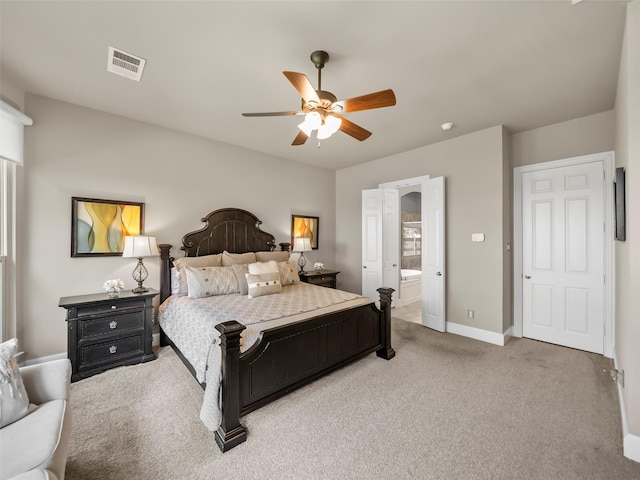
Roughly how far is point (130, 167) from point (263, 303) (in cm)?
236

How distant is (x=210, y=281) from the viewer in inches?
129

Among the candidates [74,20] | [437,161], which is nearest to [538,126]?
[437,161]

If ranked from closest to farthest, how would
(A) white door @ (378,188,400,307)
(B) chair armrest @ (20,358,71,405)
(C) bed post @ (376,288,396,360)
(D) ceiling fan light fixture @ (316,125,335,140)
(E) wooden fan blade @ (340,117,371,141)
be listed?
(B) chair armrest @ (20,358,71,405) → (D) ceiling fan light fixture @ (316,125,335,140) → (E) wooden fan blade @ (340,117,371,141) → (C) bed post @ (376,288,396,360) → (A) white door @ (378,188,400,307)

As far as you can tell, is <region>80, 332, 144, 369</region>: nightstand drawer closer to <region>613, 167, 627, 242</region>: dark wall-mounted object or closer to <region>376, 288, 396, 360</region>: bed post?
<region>376, 288, 396, 360</region>: bed post

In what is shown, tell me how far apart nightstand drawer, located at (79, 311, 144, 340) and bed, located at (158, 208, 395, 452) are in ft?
1.01

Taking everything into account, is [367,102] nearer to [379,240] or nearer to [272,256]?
[272,256]

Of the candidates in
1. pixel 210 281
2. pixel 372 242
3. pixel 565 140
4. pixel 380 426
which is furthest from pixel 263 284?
pixel 565 140

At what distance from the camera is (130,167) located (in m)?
3.37

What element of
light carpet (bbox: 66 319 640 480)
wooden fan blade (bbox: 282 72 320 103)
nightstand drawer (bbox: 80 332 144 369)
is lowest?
light carpet (bbox: 66 319 640 480)

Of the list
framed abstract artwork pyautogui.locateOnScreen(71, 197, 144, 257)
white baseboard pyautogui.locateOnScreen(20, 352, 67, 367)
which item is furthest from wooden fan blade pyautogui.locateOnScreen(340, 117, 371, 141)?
white baseboard pyautogui.locateOnScreen(20, 352, 67, 367)

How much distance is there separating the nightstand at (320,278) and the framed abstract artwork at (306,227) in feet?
1.99

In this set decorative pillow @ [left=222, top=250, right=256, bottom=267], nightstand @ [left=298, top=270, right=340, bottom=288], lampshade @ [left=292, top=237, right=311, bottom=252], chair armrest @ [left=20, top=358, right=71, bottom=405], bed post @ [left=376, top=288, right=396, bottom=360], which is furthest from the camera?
lampshade @ [left=292, top=237, right=311, bottom=252]

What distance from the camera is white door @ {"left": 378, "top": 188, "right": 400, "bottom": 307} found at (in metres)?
5.03

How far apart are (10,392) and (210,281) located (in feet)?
6.43
